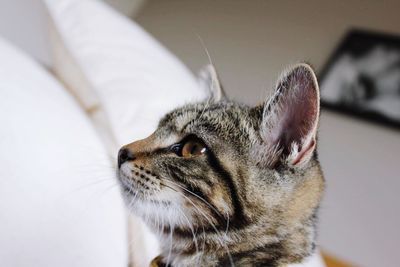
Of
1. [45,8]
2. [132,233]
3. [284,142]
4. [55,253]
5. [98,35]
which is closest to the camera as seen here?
[284,142]

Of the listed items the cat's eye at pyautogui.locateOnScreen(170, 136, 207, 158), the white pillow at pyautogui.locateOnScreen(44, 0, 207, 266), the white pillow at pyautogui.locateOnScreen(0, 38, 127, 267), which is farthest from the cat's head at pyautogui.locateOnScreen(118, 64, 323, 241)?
the white pillow at pyautogui.locateOnScreen(44, 0, 207, 266)

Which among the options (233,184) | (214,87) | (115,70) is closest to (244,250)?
(233,184)

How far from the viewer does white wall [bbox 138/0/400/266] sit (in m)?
0.45

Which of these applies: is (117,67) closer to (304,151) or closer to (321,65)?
(321,65)

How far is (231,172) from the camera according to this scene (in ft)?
1.20

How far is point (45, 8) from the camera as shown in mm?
847

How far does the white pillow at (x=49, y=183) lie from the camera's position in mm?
447

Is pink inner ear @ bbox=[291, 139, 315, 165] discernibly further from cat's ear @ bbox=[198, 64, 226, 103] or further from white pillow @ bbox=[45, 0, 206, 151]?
white pillow @ bbox=[45, 0, 206, 151]

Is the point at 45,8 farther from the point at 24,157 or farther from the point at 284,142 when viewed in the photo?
the point at 284,142

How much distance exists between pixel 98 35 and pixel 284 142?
494 mm

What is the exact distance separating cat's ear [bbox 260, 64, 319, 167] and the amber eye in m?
0.05

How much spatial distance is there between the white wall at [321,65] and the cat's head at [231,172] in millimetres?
83

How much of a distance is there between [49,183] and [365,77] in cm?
37

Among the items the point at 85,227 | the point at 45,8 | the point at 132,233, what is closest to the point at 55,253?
the point at 85,227
